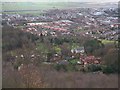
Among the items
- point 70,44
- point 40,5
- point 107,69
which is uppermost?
point 40,5

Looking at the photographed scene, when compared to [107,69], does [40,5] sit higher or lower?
higher

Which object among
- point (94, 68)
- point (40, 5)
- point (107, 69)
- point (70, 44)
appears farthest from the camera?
point (40, 5)

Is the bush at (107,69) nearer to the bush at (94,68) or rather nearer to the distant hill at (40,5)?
the bush at (94,68)

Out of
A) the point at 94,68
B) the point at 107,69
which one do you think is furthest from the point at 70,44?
Result: the point at 107,69

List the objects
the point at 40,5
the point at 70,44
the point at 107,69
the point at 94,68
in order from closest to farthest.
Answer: the point at 107,69 < the point at 94,68 < the point at 70,44 < the point at 40,5

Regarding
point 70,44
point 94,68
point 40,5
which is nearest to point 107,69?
point 94,68

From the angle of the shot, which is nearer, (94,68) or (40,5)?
(94,68)

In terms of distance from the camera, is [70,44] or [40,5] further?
[40,5]

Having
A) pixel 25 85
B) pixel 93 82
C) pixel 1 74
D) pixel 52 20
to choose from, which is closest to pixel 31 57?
pixel 1 74

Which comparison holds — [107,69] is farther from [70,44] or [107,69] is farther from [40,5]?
[40,5]

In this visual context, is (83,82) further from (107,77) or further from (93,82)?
(107,77)

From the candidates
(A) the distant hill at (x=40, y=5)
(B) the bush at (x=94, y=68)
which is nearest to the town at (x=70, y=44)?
(B) the bush at (x=94, y=68)
